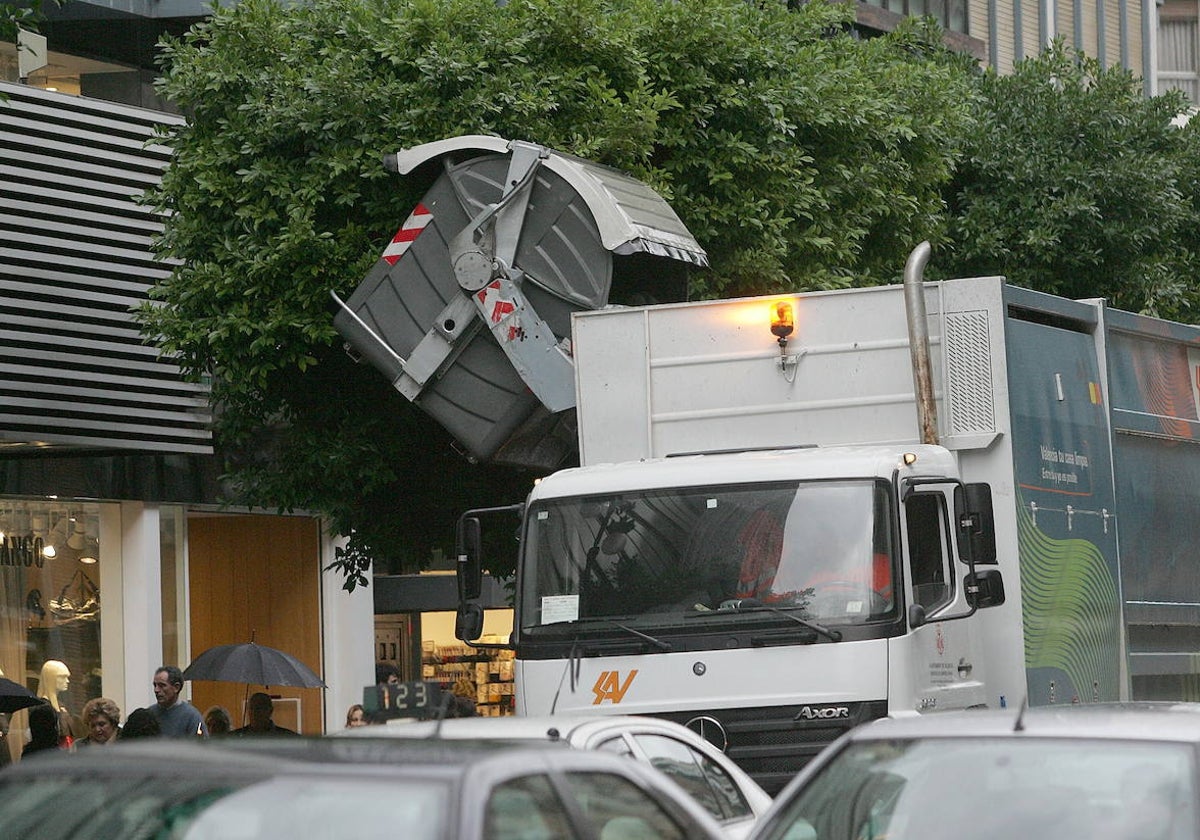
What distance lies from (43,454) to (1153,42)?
35.3 meters

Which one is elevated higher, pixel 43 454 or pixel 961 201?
pixel 961 201

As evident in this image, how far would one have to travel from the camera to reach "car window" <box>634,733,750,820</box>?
7.30 m

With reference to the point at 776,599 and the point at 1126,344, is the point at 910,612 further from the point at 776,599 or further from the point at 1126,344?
the point at 1126,344

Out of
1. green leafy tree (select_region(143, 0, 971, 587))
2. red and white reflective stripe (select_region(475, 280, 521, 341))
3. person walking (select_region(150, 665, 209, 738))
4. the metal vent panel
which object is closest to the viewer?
the metal vent panel

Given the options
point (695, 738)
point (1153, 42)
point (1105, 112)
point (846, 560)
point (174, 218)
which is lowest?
point (695, 738)

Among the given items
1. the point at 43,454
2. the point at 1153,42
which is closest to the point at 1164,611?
the point at 43,454

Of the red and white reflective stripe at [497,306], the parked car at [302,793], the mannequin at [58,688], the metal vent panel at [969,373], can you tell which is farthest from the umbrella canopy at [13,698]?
the parked car at [302,793]

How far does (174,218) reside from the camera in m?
17.4

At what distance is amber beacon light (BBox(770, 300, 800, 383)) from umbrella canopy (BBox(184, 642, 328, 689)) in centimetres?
640

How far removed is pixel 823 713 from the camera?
31.0 feet

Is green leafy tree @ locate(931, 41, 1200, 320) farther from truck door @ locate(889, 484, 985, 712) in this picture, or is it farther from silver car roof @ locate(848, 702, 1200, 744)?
silver car roof @ locate(848, 702, 1200, 744)

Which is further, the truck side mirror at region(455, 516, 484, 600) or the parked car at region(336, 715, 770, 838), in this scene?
the truck side mirror at region(455, 516, 484, 600)

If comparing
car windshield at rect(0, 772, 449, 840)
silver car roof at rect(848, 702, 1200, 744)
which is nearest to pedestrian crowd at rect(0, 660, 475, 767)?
silver car roof at rect(848, 702, 1200, 744)

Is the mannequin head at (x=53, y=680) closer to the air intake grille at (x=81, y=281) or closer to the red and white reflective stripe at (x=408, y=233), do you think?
the air intake grille at (x=81, y=281)
